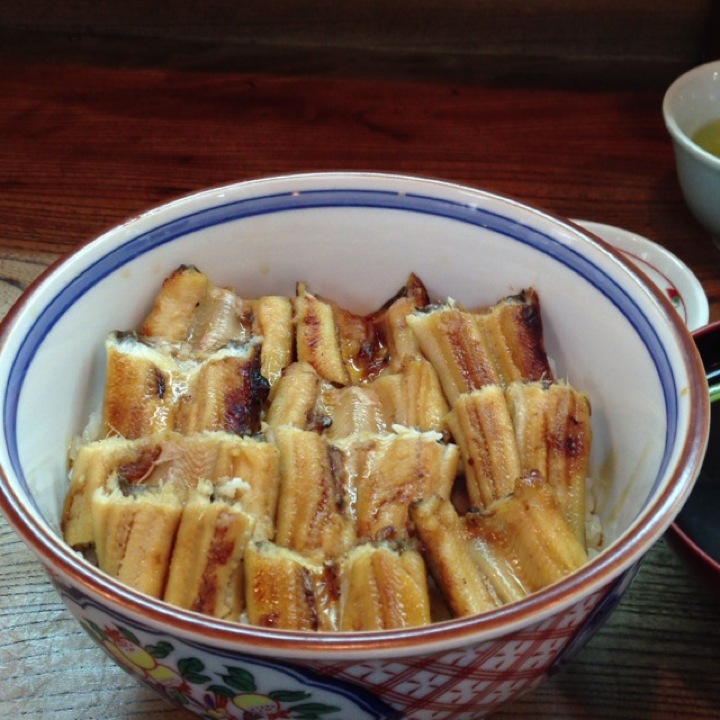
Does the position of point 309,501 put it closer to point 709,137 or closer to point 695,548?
point 695,548

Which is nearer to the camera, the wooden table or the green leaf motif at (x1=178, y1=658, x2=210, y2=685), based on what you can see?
the green leaf motif at (x1=178, y1=658, x2=210, y2=685)

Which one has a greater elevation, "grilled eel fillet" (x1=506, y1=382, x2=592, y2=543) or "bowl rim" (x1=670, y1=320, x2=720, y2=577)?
"grilled eel fillet" (x1=506, y1=382, x2=592, y2=543)

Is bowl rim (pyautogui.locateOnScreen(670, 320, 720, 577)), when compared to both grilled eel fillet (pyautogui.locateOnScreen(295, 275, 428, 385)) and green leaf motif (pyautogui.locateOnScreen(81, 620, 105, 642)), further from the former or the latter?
green leaf motif (pyautogui.locateOnScreen(81, 620, 105, 642))

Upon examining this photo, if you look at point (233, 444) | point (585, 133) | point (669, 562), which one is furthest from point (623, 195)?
point (233, 444)

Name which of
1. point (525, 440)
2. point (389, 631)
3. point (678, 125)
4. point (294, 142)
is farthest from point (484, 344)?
point (294, 142)

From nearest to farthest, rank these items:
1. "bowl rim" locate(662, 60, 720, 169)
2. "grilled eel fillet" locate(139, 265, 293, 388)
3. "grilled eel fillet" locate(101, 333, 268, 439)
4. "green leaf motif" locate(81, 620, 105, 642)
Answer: "green leaf motif" locate(81, 620, 105, 642)
"grilled eel fillet" locate(101, 333, 268, 439)
"grilled eel fillet" locate(139, 265, 293, 388)
"bowl rim" locate(662, 60, 720, 169)

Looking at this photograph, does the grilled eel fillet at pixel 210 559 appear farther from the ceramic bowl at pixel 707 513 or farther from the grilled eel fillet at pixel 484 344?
the ceramic bowl at pixel 707 513

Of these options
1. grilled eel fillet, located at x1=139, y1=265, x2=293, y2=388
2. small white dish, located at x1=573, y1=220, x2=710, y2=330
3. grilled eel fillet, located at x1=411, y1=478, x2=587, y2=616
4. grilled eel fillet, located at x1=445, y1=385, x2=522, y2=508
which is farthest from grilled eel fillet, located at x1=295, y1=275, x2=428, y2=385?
small white dish, located at x1=573, y1=220, x2=710, y2=330
